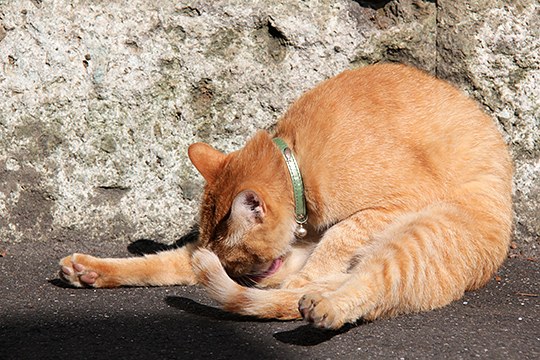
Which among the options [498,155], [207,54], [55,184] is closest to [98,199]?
[55,184]

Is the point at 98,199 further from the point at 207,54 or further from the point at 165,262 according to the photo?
the point at 207,54

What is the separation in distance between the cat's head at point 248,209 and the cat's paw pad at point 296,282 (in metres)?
0.19

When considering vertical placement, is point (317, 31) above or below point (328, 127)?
above

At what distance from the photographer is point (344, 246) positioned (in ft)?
13.2

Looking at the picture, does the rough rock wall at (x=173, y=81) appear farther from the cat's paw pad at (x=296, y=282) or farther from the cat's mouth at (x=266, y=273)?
the cat's paw pad at (x=296, y=282)

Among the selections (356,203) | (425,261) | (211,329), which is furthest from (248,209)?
(425,261)

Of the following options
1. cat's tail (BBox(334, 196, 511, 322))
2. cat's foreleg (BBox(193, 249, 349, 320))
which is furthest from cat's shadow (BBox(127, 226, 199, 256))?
cat's tail (BBox(334, 196, 511, 322))

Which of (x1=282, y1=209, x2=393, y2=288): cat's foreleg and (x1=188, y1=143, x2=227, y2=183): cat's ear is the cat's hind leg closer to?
(x1=282, y1=209, x2=393, y2=288): cat's foreleg

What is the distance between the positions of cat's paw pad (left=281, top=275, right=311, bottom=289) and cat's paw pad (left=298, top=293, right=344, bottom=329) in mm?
621

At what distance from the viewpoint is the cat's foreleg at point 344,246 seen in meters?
4.00

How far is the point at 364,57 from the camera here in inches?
194

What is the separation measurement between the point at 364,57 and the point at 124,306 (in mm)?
2142

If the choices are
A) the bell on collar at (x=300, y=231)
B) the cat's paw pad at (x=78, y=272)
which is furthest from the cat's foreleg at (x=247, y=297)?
the cat's paw pad at (x=78, y=272)

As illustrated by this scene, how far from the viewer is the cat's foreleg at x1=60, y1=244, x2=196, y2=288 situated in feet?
13.6
